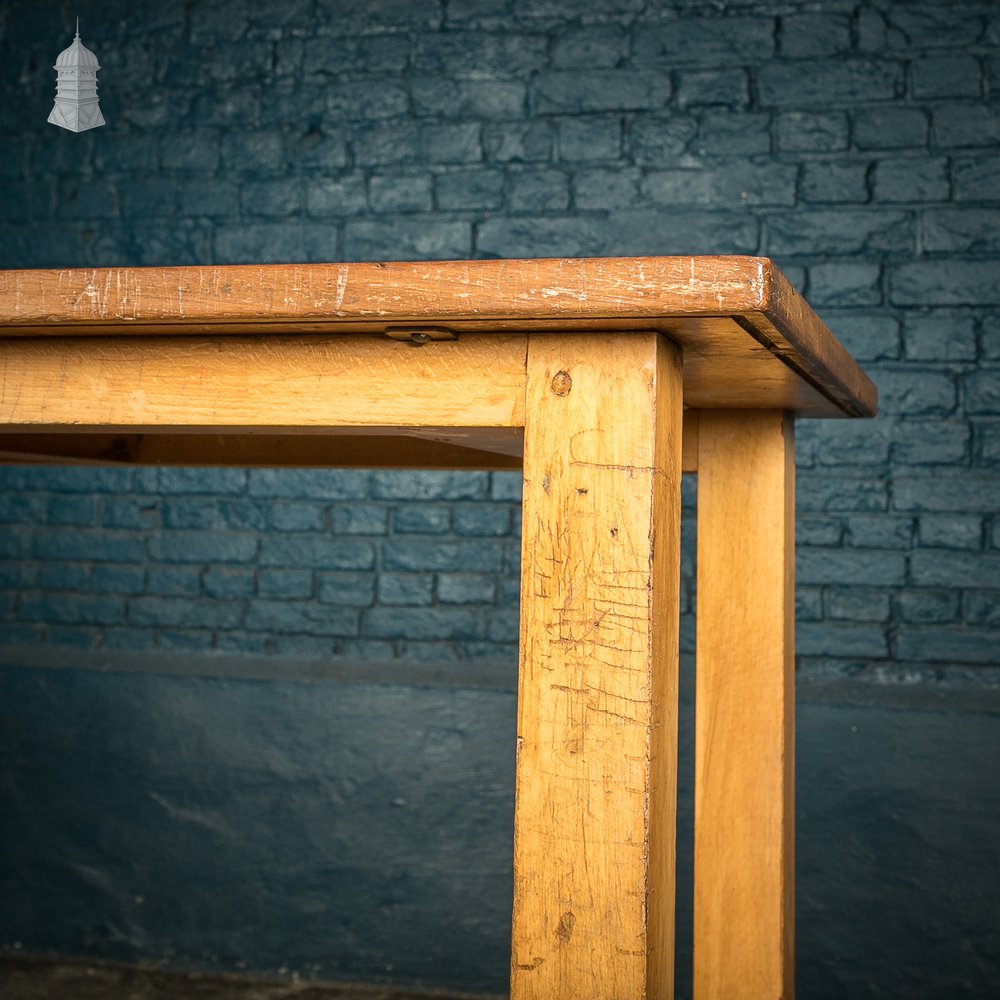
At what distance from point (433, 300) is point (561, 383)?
104 millimetres

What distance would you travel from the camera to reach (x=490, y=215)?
2.88 m

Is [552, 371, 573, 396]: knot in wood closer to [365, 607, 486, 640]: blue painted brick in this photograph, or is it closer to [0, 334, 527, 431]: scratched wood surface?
[0, 334, 527, 431]: scratched wood surface

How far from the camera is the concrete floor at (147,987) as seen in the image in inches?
111

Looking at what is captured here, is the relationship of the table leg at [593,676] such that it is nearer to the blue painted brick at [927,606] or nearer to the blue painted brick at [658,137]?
the blue painted brick at [927,606]

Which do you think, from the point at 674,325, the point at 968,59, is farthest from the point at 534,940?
the point at 968,59

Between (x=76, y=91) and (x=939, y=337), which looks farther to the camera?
(x=76, y=91)

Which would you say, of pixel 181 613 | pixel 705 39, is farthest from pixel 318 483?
pixel 705 39

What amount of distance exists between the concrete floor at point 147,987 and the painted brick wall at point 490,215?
0.80 m

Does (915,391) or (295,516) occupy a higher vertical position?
(915,391)

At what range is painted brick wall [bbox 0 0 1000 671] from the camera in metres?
2.63

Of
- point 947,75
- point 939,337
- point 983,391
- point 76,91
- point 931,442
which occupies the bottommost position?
point 931,442

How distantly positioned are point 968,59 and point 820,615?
1.27 metres

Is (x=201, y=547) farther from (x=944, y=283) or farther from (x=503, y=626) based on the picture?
(x=944, y=283)

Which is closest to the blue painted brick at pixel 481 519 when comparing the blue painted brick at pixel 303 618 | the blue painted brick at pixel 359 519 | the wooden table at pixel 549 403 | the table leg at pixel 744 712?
the blue painted brick at pixel 359 519
